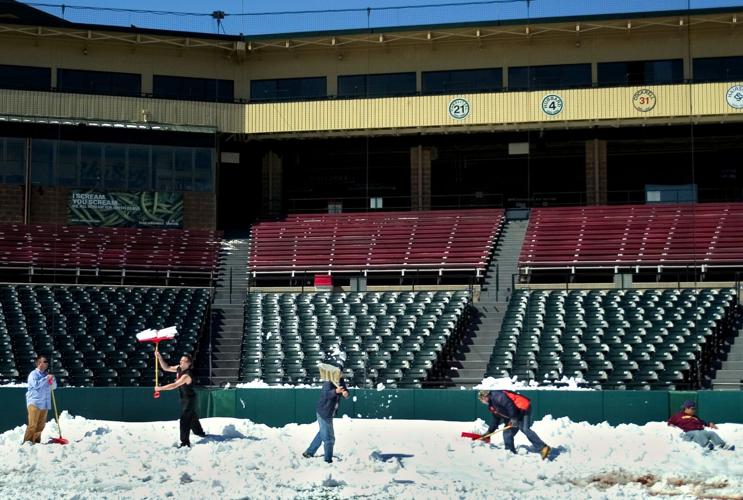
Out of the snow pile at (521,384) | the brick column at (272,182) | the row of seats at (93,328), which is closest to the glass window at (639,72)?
the brick column at (272,182)

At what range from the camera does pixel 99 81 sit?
41.4 metres

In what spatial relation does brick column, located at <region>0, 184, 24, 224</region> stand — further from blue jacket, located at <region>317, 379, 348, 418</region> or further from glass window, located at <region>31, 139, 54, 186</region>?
blue jacket, located at <region>317, 379, 348, 418</region>

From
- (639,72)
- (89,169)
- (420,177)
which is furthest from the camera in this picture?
(420,177)

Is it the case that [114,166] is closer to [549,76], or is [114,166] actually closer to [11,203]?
[11,203]

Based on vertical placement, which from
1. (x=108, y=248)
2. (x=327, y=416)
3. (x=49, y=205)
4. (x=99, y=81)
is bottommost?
(x=327, y=416)

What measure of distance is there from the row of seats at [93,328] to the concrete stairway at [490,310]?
24.1ft

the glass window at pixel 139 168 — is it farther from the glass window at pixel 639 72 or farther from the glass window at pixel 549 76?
the glass window at pixel 639 72

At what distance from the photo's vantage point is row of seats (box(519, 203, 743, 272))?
34.8m

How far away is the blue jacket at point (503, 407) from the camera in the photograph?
1964cm

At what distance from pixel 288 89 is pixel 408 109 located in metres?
4.89

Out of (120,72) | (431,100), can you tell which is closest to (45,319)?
(120,72)

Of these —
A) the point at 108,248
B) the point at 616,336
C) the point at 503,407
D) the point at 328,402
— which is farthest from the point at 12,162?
the point at 503,407

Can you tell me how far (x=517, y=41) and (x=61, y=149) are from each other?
16187 mm

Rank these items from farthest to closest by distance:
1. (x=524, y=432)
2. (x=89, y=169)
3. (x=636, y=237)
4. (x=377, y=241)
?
(x=89, y=169) < (x=377, y=241) < (x=636, y=237) < (x=524, y=432)
